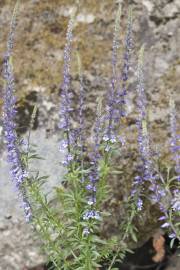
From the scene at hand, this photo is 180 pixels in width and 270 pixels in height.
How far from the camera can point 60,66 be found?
18.4ft

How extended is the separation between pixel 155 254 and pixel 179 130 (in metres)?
1.36

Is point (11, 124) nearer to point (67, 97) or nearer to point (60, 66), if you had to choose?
point (67, 97)

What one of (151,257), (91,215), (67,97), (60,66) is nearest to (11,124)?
(67,97)

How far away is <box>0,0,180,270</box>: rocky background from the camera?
5414mm

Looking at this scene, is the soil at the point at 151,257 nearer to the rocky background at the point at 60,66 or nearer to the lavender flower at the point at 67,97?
the rocky background at the point at 60,66

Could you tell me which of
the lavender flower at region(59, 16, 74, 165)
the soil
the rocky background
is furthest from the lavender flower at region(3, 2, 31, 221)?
the soil

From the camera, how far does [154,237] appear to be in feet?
19.2

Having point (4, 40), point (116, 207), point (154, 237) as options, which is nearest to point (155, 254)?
point (154, 237)

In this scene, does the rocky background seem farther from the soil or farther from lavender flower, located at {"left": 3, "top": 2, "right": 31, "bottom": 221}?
lavender flower, located at {"left": 3, "top": 2, "right": 31, "bottom": 221}

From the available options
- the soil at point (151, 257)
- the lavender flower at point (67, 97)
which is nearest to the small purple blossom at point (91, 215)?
the lavender flower at point (67, 97)

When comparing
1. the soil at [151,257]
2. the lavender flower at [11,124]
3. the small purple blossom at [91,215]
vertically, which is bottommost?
the soil at [151,257]

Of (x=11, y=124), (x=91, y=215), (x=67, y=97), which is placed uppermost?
(x=67, y=97)

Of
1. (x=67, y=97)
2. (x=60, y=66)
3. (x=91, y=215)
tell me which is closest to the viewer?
(x=67, y=97)

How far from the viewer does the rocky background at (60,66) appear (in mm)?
5414
